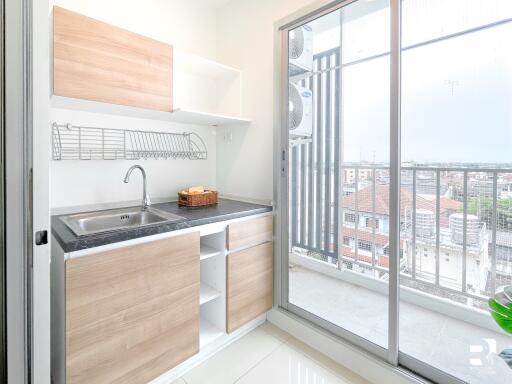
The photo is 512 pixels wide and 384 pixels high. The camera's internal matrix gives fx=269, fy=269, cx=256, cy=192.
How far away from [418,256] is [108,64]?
225 cm

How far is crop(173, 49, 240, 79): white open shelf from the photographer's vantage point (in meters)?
1.95

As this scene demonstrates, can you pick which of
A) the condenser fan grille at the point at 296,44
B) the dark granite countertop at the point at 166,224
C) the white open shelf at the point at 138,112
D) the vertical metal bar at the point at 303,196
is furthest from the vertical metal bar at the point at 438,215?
the white open shelf at the point at 138,112

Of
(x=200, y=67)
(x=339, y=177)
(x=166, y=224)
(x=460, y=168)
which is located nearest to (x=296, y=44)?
(x=200, y=67)

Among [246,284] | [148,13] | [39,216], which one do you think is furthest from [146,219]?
[148,13]

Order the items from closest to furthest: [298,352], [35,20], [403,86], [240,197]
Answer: [35,20] < [403,86] < [298,352] < [240,197]

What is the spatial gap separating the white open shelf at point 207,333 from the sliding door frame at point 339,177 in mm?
509

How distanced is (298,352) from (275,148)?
1.38 metres

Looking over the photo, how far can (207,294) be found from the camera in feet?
5.69

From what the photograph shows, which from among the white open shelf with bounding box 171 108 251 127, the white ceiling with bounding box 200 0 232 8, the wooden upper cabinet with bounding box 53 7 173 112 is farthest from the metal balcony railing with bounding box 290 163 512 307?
the white ceiling with bounding box 200 0 232 8

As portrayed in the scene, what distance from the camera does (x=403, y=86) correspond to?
1.44 m

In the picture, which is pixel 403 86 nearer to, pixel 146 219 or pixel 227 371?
pixel 146 219

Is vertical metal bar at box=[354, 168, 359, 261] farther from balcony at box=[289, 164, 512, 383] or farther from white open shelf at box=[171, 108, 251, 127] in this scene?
white open shelf at box=[171, 108, 251, 127]

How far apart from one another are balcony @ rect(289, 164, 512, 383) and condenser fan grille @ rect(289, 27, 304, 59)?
834 mm

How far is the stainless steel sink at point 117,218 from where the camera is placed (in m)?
1.60
